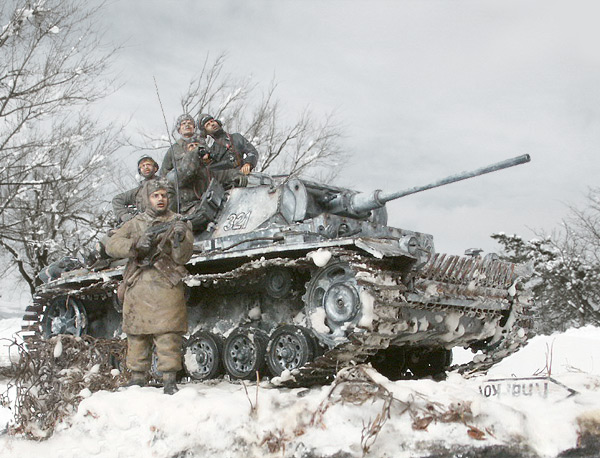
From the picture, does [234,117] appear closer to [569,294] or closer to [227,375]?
[569,294]

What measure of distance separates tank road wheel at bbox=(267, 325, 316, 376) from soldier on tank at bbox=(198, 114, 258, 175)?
3.16 meters

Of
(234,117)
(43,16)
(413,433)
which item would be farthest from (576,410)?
(234,117)

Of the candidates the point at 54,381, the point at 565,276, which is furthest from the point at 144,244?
the point at 565,276

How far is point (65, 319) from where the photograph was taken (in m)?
11.5

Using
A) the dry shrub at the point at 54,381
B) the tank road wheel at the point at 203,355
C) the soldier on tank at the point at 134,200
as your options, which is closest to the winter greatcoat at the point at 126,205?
the soldier on tank at the point at 134,200

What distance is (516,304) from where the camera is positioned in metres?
9.90

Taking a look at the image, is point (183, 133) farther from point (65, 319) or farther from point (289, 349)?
point (289, 349)

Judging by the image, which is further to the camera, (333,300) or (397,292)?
(333,300)

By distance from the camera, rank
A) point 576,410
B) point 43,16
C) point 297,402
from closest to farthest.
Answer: point 576,410 < point 297,402 < point 43,16

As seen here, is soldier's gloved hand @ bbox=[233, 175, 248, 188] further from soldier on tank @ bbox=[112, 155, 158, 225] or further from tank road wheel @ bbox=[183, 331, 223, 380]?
tank road wheel @ bbox=[183, 331, 223, 380]

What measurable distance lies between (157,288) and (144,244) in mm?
399

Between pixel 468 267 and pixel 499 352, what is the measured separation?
1830mm

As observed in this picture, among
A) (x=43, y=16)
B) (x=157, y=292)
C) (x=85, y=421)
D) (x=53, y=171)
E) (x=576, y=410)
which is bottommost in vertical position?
(x=85, y=421)

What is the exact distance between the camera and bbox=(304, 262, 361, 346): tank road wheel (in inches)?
303
